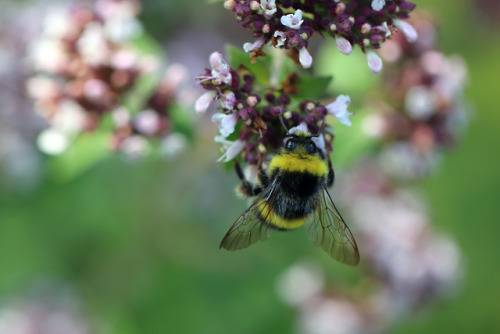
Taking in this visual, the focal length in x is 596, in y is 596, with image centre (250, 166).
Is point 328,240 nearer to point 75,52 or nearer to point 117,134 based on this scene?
point 117,134

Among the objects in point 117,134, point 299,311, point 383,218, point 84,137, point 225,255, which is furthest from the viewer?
point 225,255

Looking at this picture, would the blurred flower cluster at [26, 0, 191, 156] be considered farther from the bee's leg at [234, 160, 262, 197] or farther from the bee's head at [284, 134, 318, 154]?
the bee's head at [284, 134, 318, 154]

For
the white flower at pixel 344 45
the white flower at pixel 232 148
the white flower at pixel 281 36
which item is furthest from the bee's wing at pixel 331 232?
the white flower at pixel 281 36

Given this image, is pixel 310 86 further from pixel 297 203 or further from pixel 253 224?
pixel 253 224

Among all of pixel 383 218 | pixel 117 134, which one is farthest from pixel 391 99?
pixel 117 134

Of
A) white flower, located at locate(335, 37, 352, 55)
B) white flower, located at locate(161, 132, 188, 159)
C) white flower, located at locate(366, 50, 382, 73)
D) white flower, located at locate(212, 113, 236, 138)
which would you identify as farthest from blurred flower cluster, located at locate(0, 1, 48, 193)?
white flower, located at locate(366, 50, 382, 73)

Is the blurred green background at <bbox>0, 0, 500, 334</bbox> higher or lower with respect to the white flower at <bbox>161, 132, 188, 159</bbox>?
higher

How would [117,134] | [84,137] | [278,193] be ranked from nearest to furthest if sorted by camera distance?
[278,193] < [117,134] < [84,137]
